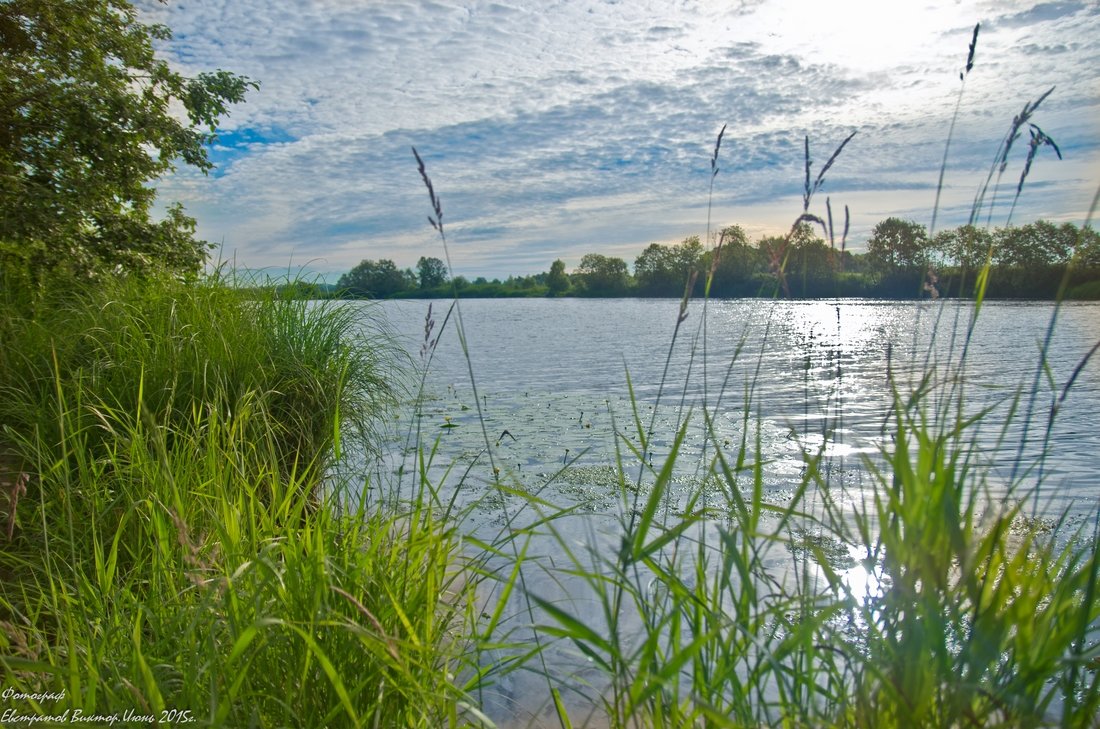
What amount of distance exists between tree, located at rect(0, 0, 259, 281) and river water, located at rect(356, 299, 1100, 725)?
7.80 feet

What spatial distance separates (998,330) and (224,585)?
20407 millimetres

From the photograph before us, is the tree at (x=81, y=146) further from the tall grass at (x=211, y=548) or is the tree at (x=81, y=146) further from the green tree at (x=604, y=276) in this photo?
the green tree at (x=604, y=276)

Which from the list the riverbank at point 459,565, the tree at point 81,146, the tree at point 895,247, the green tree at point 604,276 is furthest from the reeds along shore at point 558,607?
the green tree at point 604,276

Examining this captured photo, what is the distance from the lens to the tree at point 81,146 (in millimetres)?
5785

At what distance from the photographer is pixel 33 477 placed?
12.2ft

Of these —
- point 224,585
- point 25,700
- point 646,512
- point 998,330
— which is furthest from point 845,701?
point 998,330

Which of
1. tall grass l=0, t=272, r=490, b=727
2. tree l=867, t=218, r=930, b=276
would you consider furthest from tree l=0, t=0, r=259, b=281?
tree l=867, t=218, r=930, b=276

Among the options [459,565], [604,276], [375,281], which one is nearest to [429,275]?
[375,281]

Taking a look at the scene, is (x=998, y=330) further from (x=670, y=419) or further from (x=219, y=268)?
(x=219, y=268)

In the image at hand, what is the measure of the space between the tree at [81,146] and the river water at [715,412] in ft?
7.80

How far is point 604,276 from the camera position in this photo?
39.7m

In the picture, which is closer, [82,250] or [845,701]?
[845,701]

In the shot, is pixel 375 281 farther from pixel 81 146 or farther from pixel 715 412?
pixel 715 412

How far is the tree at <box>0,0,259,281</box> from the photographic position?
5785mm
